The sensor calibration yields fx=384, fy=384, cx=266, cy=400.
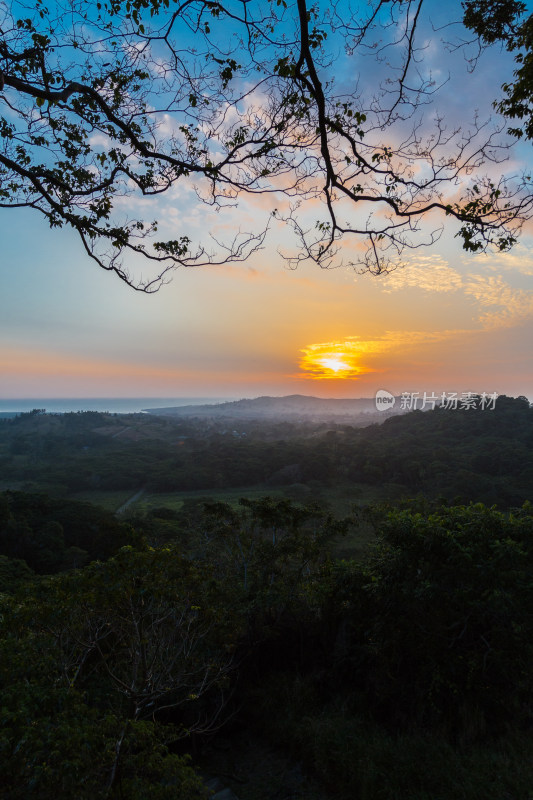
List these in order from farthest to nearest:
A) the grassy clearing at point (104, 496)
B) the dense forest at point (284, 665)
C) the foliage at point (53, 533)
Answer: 1. the grassy clearing at point (104, 496)
2. the foliage at point (53, 533)
3. the dense forest at point (284, 665)

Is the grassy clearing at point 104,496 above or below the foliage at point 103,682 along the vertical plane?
below

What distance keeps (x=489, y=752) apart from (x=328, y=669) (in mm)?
3349

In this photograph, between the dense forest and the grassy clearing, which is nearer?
the dense forest

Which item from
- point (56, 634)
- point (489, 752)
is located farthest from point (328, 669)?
point (56, 634)

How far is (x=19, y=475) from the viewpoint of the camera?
5247 centimetres

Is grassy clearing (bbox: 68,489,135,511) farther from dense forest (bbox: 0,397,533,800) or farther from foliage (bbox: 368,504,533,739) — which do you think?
foliage (bbox: 368,504,533,739)

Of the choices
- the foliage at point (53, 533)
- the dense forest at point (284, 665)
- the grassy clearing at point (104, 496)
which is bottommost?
the grassy clearing at point (104, 496)

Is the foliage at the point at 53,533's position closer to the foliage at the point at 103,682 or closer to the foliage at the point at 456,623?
the foliage at the point at 103,682

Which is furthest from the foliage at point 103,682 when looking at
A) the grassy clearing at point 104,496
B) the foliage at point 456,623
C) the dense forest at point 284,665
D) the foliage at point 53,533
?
the grassy clearing at point 104,496

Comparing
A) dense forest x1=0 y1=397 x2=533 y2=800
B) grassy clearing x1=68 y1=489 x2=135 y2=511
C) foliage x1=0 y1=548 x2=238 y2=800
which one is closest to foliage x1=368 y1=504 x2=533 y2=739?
dense forest x1=0 y1=397 x2=533 y2=800

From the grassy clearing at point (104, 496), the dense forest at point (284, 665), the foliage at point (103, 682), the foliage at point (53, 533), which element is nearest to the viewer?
the foliage at point (103, 682)

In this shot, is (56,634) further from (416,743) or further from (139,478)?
(139,478)

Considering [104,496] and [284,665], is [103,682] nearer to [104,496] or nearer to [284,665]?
[284,665]

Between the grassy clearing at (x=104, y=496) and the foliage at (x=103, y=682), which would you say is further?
the grassy clearing at (x=104, y=496)
